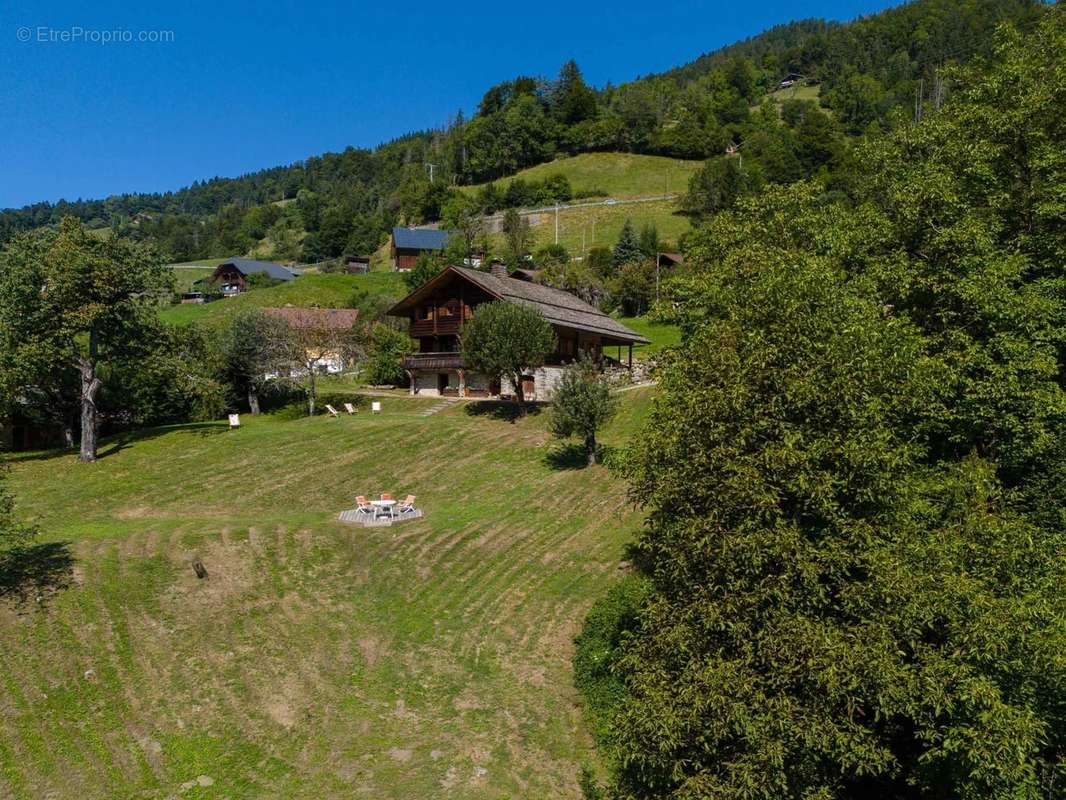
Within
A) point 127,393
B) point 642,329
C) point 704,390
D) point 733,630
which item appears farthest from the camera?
point 642,329

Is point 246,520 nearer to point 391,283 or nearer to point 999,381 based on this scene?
point 999,381

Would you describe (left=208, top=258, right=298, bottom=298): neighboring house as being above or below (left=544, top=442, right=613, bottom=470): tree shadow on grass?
above

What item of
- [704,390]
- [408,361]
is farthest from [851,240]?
[408,361]

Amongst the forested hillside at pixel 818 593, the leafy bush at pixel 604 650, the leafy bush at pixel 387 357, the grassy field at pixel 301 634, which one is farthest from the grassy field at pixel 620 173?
the forested hillside at pixel 818 593

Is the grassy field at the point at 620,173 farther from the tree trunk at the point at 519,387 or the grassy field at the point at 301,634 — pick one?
the grassy field at the point at 301,634

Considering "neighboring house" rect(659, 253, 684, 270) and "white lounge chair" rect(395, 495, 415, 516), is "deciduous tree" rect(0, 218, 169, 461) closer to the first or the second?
"white lounge chair" rect(395, 495, 415, 516)

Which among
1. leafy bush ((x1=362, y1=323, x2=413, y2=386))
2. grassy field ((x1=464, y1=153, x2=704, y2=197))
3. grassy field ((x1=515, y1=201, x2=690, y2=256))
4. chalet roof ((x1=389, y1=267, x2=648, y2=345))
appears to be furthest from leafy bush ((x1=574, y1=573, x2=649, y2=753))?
grassy field ((x1=464, y1=153, x2=704, y2=197))

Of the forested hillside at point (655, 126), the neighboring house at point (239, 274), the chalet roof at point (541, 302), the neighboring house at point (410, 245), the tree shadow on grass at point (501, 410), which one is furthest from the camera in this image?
the forested hillside at point (655, 126)
